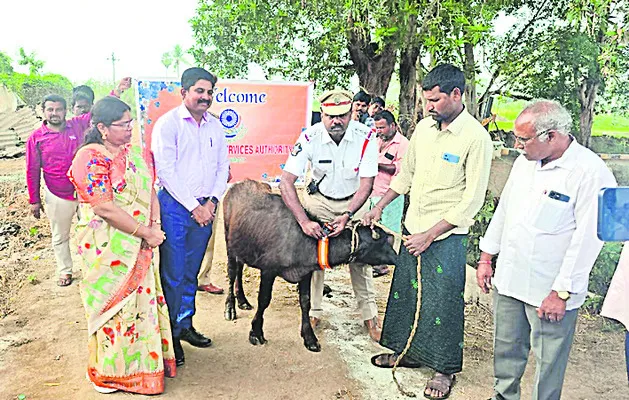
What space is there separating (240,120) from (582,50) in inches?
213

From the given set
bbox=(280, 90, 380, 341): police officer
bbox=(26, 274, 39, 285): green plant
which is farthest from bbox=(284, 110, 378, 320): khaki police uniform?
bbox=(26, 274, 39, 285): green plant

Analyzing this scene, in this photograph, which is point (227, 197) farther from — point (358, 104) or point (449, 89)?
point (449, 89)

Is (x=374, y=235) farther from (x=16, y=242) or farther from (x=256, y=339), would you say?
(x=16, y=242)

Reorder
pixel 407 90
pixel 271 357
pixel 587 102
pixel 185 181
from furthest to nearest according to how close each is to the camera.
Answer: pixel 407 90, pixel 587 102, pixel 271 357, pixel 185 181

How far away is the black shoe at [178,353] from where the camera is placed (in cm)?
412

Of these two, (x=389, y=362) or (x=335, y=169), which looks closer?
(x=389, y=362)

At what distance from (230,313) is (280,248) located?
1.08 metres

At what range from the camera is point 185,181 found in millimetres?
4062

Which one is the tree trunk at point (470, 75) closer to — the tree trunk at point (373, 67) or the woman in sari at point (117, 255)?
the tree trunk at point (373, 67)

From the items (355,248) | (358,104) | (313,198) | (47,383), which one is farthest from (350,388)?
(358,104)

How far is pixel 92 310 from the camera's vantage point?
3.50 meters

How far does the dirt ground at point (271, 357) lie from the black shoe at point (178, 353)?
0.07 m

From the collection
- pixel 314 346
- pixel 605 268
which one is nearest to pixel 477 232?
pixel 605 268

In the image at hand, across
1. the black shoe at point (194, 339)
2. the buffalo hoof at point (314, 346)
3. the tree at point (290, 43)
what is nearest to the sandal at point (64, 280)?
the black shoe at point (194, 339)
